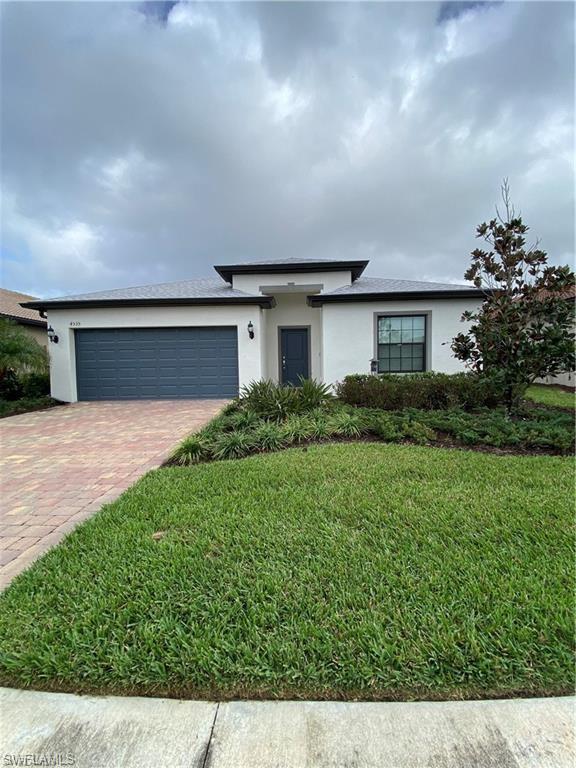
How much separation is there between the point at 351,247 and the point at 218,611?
17658 millimetres

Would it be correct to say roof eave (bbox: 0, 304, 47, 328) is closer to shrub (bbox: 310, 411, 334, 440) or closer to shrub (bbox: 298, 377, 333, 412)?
shrub (bbox: 298, 377, 333, 412)

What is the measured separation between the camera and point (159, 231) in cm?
1762

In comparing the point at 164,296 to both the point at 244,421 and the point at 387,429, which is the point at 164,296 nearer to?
the point at 244,421

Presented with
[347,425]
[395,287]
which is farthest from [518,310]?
[395,287]

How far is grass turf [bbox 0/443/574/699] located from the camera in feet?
5.53

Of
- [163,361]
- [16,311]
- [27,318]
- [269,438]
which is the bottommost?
[269,438]

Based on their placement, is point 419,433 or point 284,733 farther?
point 419,433

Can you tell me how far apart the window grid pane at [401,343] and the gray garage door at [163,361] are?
188 inches

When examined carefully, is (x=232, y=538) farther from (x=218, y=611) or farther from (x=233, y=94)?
(x=233, y=94)

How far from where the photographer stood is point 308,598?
2.12 meters

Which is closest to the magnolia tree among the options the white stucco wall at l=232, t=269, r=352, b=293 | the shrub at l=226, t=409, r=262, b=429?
the shrub at l=226, t=409, r=262, b=429

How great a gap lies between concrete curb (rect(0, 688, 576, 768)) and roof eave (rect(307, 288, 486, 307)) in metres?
10.1

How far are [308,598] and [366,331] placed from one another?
967 cm

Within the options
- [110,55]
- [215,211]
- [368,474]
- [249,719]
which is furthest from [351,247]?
[249,719]
